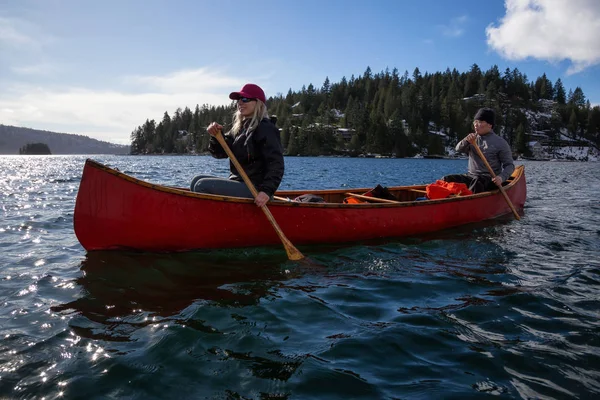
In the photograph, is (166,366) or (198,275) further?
(198,275)

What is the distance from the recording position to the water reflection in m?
4.21

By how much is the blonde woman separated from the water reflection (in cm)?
108

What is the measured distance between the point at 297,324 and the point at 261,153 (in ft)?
10.2

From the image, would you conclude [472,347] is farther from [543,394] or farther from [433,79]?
[433,79]

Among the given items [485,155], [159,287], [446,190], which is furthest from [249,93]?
[485,155]

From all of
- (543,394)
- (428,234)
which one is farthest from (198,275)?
(428,234)

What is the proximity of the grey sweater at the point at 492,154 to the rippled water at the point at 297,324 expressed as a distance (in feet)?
11.8

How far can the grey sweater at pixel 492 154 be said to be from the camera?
10.5 meters

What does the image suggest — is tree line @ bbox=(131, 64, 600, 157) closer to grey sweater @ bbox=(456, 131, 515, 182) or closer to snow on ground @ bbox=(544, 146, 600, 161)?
snow on ground @ bbox=(544, 146, 600, 161)

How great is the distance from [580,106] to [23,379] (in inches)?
8146

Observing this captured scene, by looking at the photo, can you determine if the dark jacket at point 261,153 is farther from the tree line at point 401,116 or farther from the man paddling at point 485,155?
the tree line at point 401,116

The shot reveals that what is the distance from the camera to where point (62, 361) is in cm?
336

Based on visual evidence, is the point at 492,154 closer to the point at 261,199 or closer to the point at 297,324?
the point at 261,199

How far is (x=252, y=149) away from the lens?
6438 mm
